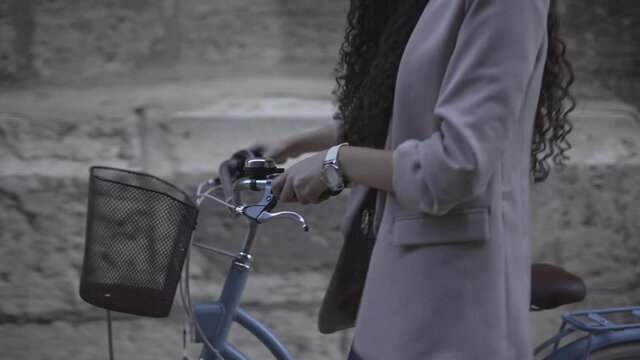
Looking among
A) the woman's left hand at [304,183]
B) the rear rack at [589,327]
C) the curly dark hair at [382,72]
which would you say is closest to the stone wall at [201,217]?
the rear rack at [589,327]

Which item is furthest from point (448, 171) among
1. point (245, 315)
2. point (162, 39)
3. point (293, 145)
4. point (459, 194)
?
point (162, 39)

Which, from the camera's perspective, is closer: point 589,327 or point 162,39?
point 589,327

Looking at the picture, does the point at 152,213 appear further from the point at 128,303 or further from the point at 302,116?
the point at 302,116

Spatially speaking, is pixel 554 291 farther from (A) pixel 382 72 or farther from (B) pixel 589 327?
(A) pixel 382 72

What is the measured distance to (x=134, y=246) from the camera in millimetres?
1900

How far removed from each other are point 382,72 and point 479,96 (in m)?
0.30

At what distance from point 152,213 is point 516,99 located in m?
0.82

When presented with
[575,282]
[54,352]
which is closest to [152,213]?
[575,282]

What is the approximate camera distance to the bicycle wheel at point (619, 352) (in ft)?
7.43

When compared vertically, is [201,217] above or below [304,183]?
below

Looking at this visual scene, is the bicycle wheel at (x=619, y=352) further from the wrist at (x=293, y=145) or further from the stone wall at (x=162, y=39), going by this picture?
the stone wall at (x=162, y=39)

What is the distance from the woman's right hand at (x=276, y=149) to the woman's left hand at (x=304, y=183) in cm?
52

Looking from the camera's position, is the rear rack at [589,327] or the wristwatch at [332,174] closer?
the wristwatch at [332,174]

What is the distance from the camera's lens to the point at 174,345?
138 inches
